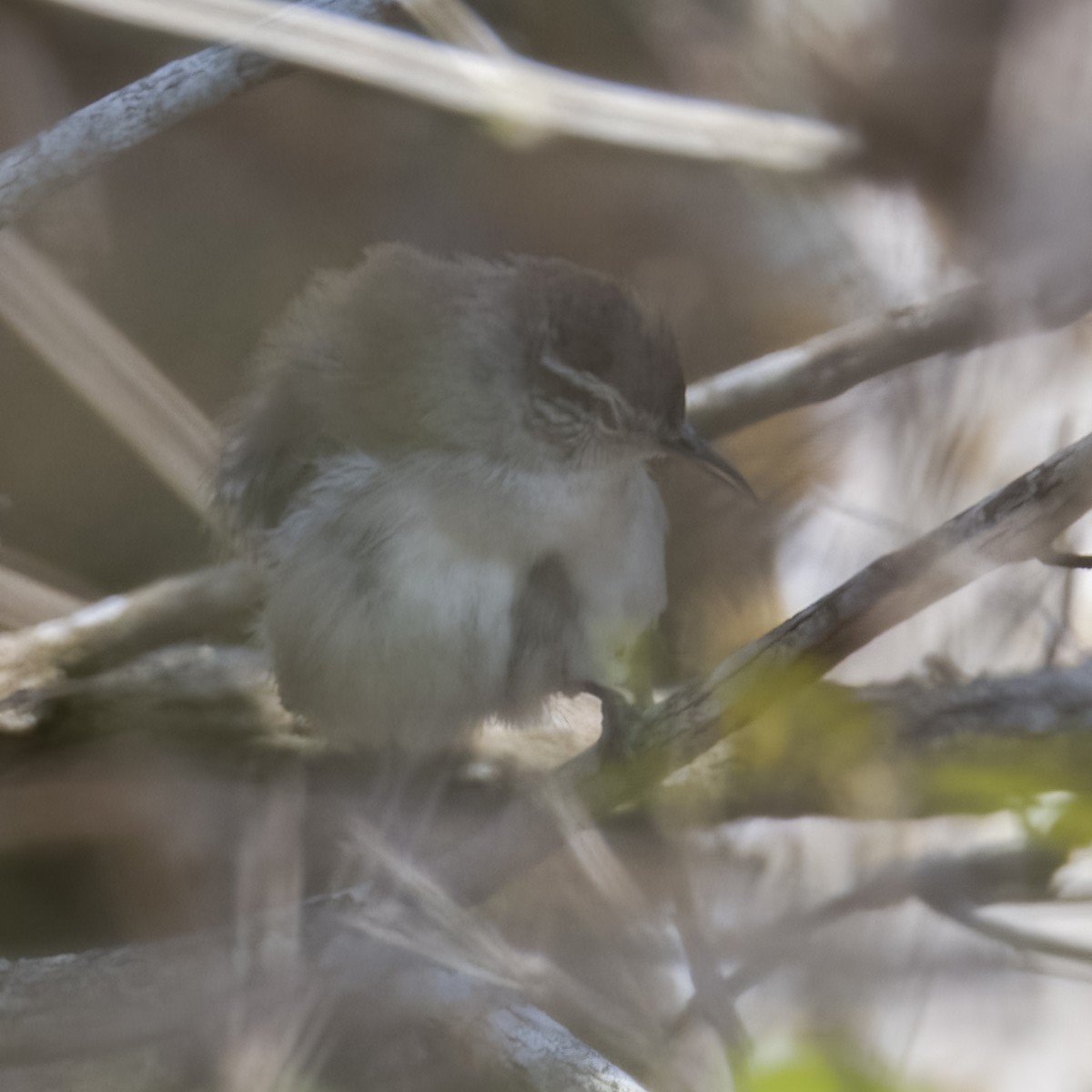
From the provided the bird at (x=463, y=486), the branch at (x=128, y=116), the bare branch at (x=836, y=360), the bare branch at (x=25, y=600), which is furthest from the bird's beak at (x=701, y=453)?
the bare branch at (x=25, y=600)

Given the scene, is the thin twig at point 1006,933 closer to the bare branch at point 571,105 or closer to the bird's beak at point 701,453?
the bird's beak at point 701,453

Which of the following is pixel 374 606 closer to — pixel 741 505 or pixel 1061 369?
pixel 741 505

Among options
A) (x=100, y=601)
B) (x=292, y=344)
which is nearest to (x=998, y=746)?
(x=292, y=344)

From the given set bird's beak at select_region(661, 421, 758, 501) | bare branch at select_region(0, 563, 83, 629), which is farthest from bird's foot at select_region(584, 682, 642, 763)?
bare branch at select_region(0, 563, 83, 629)

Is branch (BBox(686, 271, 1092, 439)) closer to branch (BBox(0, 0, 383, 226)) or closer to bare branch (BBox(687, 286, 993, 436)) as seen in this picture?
bare branch (BBox(687, 286, 993, 436))

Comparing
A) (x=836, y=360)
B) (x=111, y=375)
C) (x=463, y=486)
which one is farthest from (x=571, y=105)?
(x=111, y=375)

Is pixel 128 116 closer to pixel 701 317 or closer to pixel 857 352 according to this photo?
pixel 701 317
